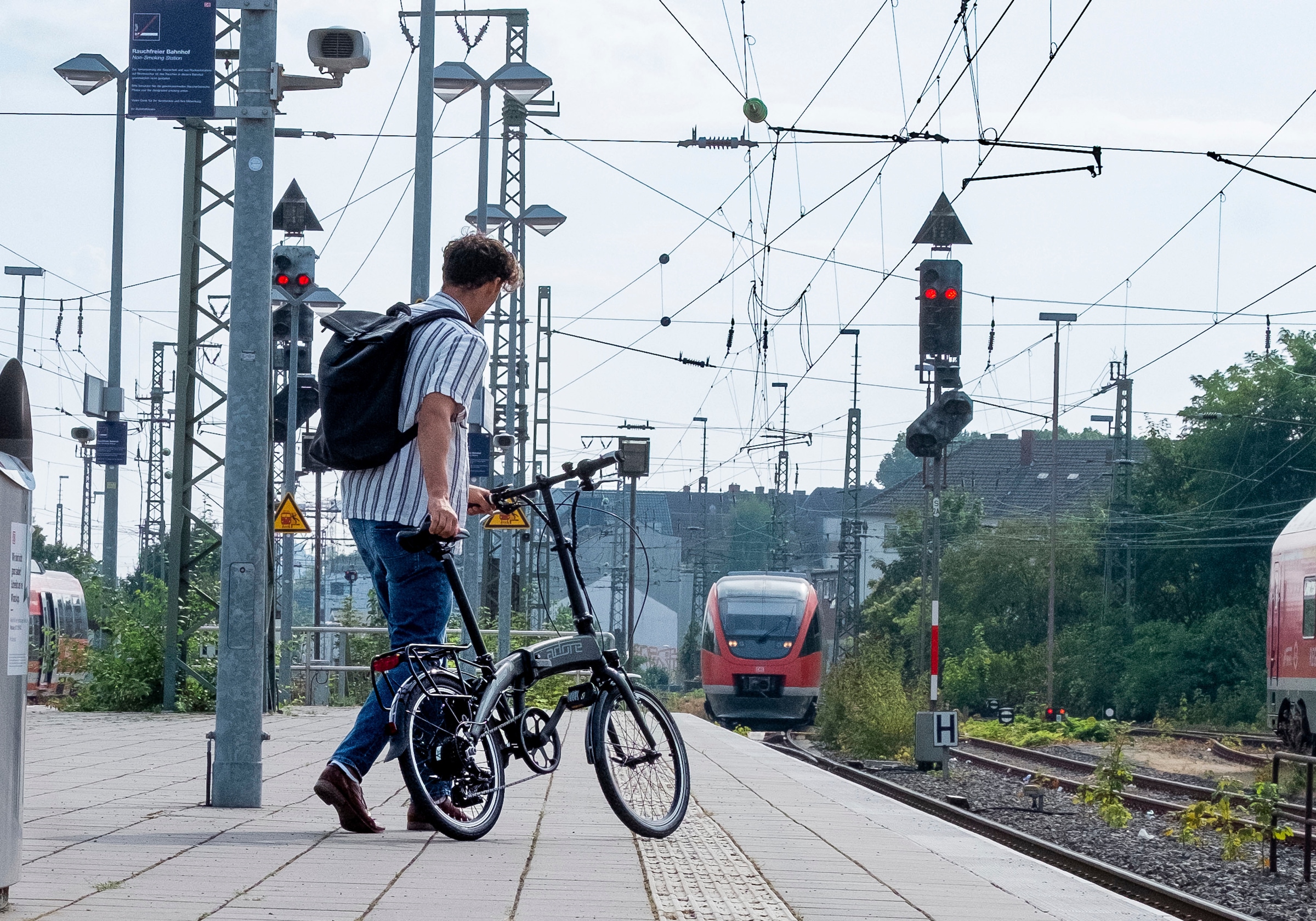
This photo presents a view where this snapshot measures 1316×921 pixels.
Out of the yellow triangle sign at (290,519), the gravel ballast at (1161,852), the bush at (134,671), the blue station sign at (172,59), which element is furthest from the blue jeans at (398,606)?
the yellow triangle sign at (290,519)

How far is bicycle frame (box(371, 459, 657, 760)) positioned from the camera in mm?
5586

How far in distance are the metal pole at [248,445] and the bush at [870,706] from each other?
17453 millimetres

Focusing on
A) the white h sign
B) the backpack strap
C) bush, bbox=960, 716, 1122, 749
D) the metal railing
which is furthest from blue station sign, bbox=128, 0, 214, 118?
bush, bbox=960, 716, 1122, 749

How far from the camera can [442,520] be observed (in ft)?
18.2

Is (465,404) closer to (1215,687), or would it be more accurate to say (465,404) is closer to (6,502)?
(6,502)

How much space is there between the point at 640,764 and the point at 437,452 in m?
1.35

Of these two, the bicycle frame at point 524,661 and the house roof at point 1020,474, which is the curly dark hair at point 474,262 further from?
the house roof at point 1020,474

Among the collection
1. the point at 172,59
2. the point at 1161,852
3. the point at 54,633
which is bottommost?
the point at 1161,852

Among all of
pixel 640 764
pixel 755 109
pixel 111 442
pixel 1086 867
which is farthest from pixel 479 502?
pixel 111 442

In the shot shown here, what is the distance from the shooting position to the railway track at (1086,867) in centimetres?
848

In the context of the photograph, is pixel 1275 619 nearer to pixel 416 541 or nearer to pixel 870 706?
pixel 870 706

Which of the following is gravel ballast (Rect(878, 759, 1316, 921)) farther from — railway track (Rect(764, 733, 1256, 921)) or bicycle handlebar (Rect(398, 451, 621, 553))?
bicycle handlebar (Rect(398, 451, 621, 553))

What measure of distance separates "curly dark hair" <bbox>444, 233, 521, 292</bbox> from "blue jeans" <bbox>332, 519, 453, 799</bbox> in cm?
94

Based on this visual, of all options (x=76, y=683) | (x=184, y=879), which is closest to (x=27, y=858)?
(x=184, y=879)
